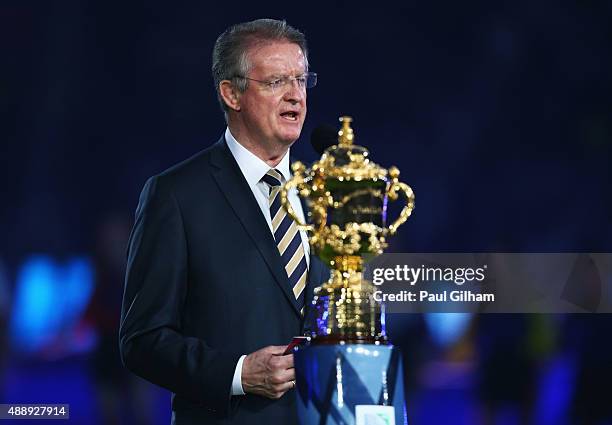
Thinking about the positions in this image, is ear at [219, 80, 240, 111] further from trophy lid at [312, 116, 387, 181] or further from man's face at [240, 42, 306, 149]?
trophy lid at [312, 116, 387, 181]

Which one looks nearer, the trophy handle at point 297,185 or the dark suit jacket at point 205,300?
Answer: the trophy handle at point 297,185

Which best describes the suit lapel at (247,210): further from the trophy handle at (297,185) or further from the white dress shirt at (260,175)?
the trophy handle at (297,185)

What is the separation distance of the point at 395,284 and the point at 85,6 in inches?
52.4

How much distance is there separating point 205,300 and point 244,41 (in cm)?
56

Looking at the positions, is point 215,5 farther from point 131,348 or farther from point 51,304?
point 131,348

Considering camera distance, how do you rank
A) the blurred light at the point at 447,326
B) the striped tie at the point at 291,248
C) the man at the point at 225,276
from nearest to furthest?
1. the man at the point at 225,276
2. the striped tie at the point at 291,248
3. the blurred light at the point at 447,326

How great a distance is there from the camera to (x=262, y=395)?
6.54ft

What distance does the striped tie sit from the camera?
83.2 inches

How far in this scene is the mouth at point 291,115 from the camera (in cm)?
223

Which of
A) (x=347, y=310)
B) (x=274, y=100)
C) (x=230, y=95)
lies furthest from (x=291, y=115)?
(x=347, y=310)

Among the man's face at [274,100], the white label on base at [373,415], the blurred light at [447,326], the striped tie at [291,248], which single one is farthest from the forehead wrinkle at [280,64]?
the blurred light at [447,326]

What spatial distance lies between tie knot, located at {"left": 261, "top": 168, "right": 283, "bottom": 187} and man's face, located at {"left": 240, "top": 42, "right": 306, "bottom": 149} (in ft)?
0.17

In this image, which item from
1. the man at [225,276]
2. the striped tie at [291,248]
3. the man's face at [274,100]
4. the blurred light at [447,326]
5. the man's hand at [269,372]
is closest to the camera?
the man's hand at [269,372]

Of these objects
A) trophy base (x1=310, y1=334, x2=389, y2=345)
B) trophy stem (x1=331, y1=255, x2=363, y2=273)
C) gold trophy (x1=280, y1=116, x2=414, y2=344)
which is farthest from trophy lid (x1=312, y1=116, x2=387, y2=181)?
trophy base (x1=310, y1=334, x2=389, y2=345)
